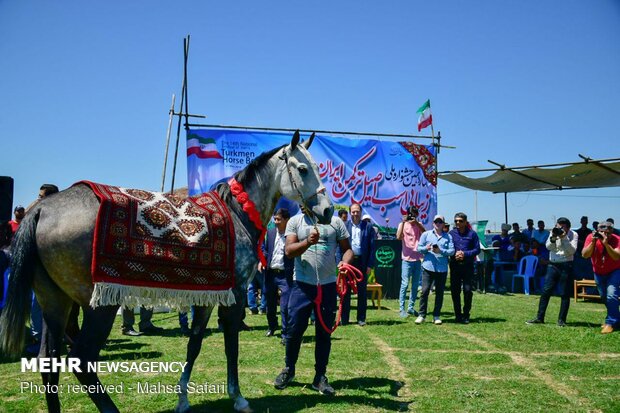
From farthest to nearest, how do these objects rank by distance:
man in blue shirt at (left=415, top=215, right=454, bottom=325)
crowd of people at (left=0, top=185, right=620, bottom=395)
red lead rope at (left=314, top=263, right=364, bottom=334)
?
man in blue shirt at (left=415, top=215, right=454, bottom=325)
crowd of people at (left=0, top=185, right=620, bottom=395)
red lead rope at (left=314, top=263, right=364, bottom=334)

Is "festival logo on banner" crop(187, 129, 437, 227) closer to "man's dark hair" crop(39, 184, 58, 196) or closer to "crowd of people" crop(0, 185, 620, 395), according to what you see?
"crowd of people" crop(0, 185, 620, 395)

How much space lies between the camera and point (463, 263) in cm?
981

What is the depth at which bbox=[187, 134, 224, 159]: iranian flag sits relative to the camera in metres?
13.7

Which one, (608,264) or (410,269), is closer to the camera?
(608,264)

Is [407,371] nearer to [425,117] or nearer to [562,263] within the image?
[562,263]

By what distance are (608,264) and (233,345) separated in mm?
7456

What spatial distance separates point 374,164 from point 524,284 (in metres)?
6.61

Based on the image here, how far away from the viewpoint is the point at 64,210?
391 cm

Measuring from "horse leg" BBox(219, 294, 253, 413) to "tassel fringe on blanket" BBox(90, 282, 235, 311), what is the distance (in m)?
0.17

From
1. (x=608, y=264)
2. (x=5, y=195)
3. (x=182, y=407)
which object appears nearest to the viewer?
(x=182, y=407)

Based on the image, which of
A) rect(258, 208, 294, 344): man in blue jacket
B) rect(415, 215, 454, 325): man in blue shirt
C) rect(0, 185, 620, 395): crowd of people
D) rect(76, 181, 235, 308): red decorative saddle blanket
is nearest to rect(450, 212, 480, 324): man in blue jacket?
rect(0, 185, 620, 395): crowd of people

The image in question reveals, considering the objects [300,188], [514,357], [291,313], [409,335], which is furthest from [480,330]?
[300,188]

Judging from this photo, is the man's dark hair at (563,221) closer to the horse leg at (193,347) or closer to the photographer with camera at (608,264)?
the photographer with camera at (608,264)

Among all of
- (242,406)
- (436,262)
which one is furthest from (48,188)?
(436,262)
